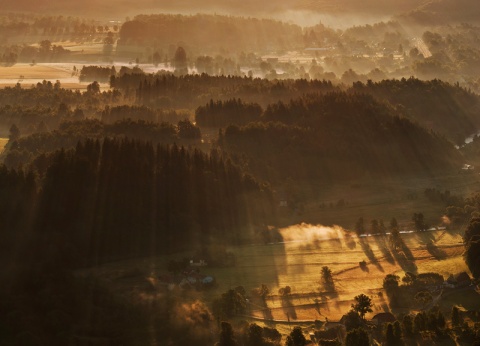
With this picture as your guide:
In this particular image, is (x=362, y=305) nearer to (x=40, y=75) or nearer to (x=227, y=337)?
(x=227, y=337)

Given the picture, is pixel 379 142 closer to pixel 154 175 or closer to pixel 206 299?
pixel 154 175

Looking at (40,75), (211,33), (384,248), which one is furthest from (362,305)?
(211,33)

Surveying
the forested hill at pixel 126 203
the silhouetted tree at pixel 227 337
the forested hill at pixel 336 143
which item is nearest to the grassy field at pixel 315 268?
the forested hill at pixel 126 203

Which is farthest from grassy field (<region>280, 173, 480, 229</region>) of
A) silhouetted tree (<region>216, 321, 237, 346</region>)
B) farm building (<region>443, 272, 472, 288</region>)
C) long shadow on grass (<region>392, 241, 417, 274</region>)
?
silhouetted tree (<region>216, 321, 237, 346</region>)

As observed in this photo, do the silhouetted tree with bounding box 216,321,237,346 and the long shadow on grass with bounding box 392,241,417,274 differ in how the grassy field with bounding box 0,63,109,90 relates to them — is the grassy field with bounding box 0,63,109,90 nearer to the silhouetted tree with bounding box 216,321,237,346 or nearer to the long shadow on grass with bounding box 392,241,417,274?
the long shadow on grass with bounding box 392,241,417,274

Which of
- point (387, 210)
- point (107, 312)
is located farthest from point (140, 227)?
point (387, 210)

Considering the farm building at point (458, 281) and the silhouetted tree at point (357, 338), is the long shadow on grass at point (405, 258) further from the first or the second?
the silhouetted tree at point (357, 338)
